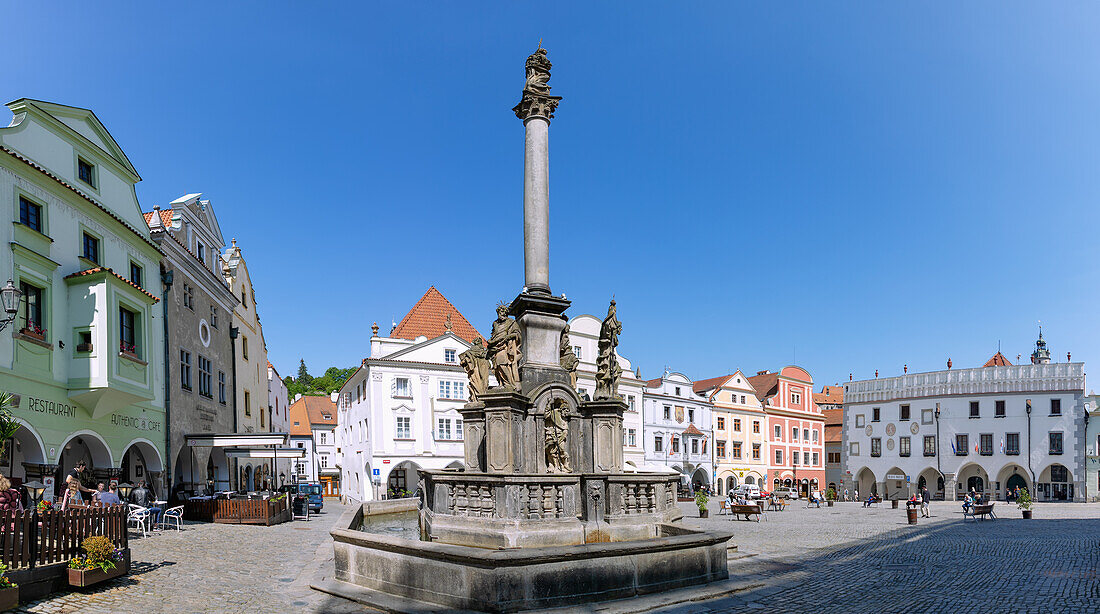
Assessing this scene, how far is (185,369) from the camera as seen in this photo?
29.7 m

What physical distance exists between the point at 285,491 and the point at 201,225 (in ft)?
38.5

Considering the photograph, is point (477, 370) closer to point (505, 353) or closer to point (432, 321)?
point (505, 353)

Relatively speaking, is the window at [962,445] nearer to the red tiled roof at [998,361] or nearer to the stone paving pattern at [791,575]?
the red tiled roof at [998,361]

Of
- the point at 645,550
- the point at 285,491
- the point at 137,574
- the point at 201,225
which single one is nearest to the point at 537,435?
the point at 645,550

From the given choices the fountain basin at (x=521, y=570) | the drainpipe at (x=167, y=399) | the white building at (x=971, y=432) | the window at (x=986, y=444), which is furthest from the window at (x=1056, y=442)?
the drainpipe at (x=167, y=399)

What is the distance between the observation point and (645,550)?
10289 mm

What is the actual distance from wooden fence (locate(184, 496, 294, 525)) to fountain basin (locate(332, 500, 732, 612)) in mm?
14386

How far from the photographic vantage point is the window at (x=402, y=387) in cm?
4925

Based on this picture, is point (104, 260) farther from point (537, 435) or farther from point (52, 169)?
point (537, 435)

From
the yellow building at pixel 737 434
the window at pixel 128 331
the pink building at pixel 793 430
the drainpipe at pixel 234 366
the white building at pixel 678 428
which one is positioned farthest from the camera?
the pink building at pixel 793 430

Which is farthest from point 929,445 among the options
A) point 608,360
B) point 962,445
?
point 608,360

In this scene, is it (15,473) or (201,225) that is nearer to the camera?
(15,473)

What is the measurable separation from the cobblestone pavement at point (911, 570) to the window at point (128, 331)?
17660 mm

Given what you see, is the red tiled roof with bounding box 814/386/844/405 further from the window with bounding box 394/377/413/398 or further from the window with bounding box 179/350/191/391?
the window with bounding box 179/350/191/391
